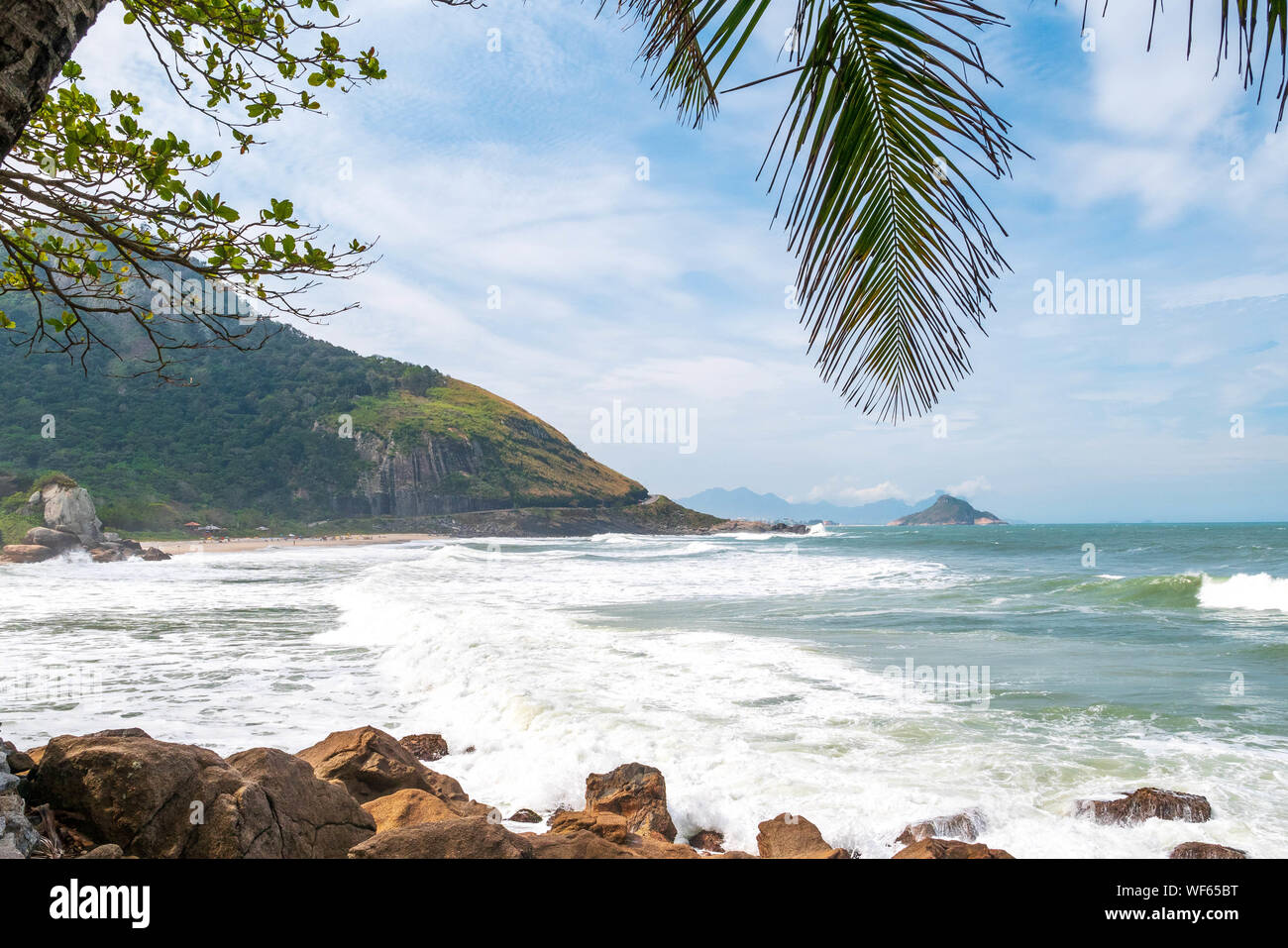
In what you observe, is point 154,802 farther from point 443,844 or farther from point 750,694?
point 750,694

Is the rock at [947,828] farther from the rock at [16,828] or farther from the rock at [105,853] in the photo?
the rock at [16,828]

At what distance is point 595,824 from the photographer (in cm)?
457

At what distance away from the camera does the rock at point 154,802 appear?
3.44 metres

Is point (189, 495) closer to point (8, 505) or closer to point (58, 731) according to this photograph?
point (8, 505)

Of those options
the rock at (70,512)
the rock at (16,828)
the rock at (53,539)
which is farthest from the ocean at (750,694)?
the rock at (70,512)

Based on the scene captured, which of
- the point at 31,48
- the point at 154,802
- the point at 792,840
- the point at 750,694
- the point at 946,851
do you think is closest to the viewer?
the point at 31,48

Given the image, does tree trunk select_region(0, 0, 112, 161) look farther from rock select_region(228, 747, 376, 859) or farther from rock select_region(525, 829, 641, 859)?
rock select_region(525, 829, 641, 859)

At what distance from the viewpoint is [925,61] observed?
58.1 inches

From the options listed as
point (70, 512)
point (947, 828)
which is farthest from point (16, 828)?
point (70, 512)

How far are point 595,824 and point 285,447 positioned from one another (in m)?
84.2

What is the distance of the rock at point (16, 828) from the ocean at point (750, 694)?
3333 millimetres

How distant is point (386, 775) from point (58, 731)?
3948mm

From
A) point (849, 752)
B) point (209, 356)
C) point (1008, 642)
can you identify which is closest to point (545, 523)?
point (209, 356)
